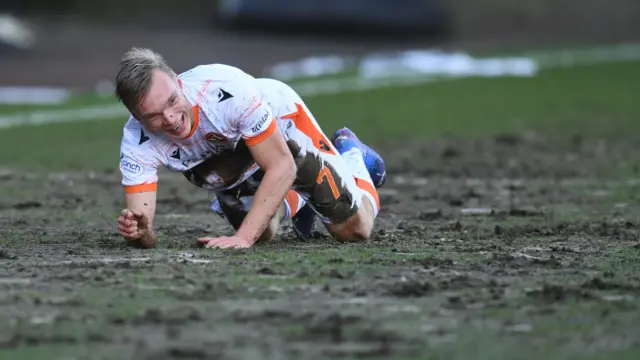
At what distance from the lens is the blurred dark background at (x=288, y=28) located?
24.1 meters

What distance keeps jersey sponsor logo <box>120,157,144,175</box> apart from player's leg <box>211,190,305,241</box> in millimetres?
736

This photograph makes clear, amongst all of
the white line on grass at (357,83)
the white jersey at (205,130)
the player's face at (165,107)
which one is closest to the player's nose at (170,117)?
the player's face at (165,107)

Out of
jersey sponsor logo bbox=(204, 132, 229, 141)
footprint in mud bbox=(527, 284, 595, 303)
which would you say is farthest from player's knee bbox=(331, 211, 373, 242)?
footprint in mud bbox=(527, 284, 595, 303)

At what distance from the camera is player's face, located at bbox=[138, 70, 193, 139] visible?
607cm

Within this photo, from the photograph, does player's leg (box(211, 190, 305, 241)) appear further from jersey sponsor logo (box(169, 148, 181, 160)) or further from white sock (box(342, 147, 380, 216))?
jersey sponsor logo (box(169, 148, 181, 160))

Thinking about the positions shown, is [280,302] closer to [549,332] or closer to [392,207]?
[549,332]

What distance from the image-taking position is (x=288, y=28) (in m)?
27.2

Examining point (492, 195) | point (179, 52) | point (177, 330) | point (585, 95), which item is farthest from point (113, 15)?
point (177, 330)

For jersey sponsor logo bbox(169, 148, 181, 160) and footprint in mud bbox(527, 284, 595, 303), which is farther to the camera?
jersey sponsor logo bbox(169, 148, 181, 160)

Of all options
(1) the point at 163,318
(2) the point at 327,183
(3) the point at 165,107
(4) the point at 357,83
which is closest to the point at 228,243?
(2) the point at 327,183

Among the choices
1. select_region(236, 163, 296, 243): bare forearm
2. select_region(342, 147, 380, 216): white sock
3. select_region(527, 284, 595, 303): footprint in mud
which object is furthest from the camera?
select_region(342, 147, 380, 216): white sock

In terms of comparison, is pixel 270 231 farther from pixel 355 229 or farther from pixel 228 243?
pixel 228 243

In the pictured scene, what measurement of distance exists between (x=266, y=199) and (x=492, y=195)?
3548 mm

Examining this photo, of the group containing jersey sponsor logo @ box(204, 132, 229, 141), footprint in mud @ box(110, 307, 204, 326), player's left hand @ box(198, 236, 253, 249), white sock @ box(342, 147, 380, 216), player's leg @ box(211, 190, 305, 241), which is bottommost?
footprint in mud @ box(110, 307, 204, 326)
